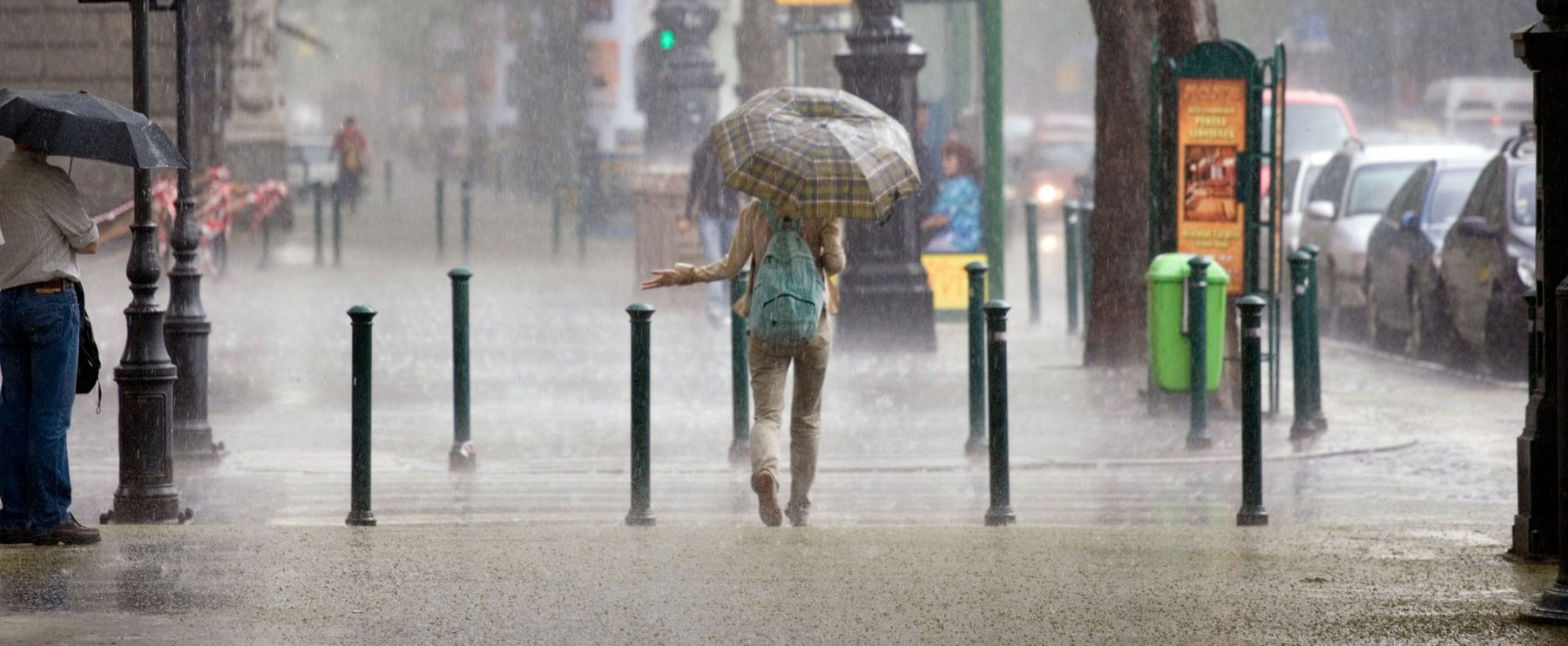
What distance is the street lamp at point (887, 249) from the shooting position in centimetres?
1752

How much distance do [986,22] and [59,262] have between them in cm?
1160

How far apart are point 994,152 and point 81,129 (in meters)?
11.4

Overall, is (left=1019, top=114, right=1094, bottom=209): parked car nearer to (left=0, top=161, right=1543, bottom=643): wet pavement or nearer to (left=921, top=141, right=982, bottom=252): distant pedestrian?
(left=921, top=141, right=982, bottom=252): distant pedestrian

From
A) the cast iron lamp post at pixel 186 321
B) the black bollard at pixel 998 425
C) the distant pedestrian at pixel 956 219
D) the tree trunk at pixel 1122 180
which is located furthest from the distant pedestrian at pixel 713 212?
the black bollard at pixel 998 425

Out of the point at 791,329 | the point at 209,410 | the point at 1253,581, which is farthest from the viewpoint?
the point at 209,410

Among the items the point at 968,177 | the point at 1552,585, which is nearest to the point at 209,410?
the point at 968,177

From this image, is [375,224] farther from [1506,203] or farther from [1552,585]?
[1552,585]

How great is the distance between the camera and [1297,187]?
23.3 meters

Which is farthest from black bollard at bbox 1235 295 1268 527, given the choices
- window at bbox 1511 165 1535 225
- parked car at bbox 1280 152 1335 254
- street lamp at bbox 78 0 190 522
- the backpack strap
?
parked car at bbox 1280 152 1335 254

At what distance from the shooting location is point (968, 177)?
19438 millimetres

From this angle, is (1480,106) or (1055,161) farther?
(1480,106)

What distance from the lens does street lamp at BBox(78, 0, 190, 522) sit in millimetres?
9586

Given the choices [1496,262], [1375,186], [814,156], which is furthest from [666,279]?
[1375,186]

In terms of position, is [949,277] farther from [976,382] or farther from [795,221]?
[795,221]
